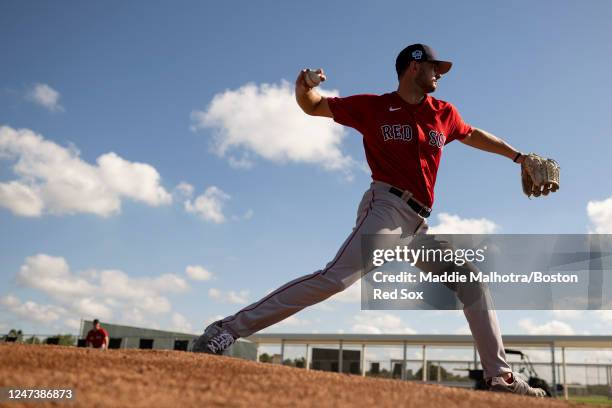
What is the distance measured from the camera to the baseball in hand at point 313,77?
168 inches

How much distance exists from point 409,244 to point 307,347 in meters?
29.1

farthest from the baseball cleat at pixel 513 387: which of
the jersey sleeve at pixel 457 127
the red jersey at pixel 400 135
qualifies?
the jersey sleeve at pixel 457 127

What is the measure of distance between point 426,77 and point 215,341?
8.64 ft

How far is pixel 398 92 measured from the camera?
15.4ft

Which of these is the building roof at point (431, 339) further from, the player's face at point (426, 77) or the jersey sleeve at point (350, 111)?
the jersey sleeve at point (350, 111)

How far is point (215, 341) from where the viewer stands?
161 inches

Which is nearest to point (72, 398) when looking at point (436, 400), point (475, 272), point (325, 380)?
point (325, 380)

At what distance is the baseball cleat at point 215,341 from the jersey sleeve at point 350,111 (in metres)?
1.87

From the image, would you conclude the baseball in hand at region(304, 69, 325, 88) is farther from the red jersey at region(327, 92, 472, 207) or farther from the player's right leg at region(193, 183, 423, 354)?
the player's right leg at region(193, 183, 423, 354)

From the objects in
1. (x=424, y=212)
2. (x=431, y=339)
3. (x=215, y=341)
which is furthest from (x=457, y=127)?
(x=431, y=339)

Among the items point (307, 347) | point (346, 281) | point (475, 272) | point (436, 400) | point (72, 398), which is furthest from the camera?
point (307, 347)

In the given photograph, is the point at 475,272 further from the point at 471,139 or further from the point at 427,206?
the point at 471,139

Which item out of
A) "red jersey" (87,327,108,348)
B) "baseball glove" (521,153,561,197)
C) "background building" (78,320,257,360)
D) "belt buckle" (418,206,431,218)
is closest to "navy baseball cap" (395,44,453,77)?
"baseball glove" (521,153,561,197)

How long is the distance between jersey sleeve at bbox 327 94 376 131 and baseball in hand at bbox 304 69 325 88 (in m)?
0.27
